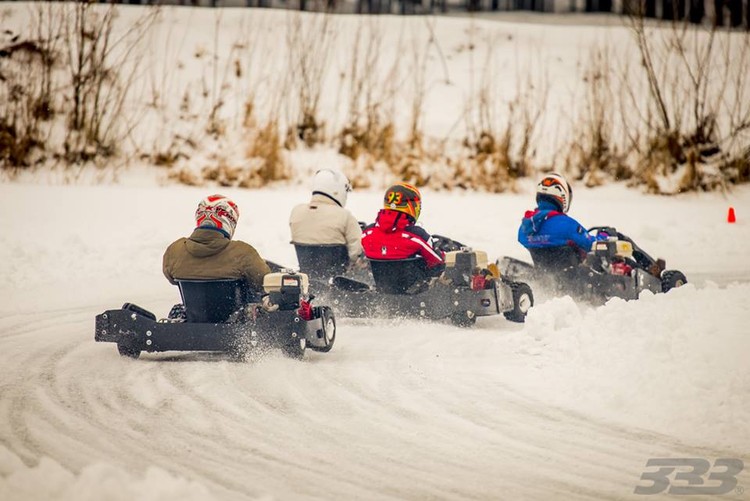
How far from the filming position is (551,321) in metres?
8.11

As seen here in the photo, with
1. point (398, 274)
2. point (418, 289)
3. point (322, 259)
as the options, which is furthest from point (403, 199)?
point (322, 259)

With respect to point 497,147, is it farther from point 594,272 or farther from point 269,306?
point 269,306

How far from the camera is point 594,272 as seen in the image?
11.2m

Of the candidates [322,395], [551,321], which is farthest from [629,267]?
[322,395]

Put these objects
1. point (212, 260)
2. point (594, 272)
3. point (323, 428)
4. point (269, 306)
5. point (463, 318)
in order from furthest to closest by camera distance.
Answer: point (594, 272) → point (463, 318) → point (212, 260) → point (269, 306) → point (323, 428)

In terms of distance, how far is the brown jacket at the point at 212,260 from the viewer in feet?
27.0

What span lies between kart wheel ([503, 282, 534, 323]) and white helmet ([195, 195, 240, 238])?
3.10m

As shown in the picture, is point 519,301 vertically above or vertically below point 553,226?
below

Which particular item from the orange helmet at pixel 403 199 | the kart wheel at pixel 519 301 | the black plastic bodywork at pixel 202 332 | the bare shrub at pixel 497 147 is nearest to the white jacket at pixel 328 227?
the orange helmet at pixel 403 199

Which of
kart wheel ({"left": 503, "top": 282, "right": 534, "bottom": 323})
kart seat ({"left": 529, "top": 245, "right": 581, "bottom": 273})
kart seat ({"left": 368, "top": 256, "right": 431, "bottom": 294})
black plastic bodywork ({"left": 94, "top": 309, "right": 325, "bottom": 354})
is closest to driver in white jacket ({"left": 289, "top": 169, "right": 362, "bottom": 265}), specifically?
kart seat ({"left": 368, "top": 256, "right": 431, "bottom": 294})

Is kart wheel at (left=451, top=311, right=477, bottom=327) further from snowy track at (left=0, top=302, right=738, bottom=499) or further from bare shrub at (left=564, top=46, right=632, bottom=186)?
bare shrub at (left=564, top=46, right=632, bottom=186)

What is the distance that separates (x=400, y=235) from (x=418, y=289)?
0.55 metres

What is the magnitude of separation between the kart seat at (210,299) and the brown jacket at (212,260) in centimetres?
6

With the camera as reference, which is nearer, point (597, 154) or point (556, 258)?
point (556, 258)
